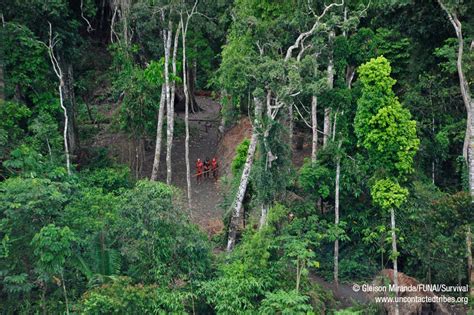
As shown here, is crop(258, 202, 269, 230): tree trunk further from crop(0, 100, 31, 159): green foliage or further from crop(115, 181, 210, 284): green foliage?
crop(0, 100, 31, 159): green foliage

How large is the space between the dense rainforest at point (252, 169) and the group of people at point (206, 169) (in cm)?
13

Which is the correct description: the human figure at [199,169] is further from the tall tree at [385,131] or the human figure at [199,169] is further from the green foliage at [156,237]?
the tall tree at [385,131]

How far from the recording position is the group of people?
3250 cm

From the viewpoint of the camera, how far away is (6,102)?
1084 inches

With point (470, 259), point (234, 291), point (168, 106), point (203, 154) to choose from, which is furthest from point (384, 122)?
point (203, 154)

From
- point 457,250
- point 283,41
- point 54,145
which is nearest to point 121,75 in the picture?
point 54,145

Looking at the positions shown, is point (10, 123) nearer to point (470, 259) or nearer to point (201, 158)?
point (201, 158)

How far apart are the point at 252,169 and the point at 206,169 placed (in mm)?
8135

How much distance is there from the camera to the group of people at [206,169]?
32.5m

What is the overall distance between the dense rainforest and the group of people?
132 millimetres

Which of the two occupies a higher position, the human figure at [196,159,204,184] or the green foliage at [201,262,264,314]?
the human figure at [196,159,204,184]

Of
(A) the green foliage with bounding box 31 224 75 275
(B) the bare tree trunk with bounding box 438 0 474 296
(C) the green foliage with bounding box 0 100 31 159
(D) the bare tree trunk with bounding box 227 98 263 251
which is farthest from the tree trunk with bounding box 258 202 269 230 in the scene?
(C) the green foliage with bounding box 0 100 31 159

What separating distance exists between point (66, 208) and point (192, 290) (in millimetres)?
4760

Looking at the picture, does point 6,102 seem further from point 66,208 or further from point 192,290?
point 192,290
